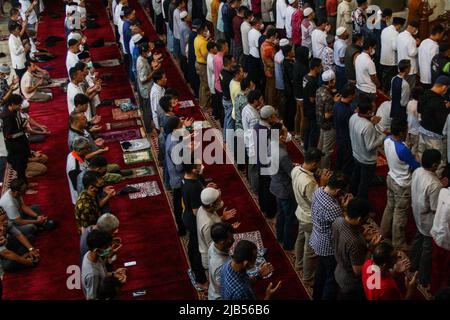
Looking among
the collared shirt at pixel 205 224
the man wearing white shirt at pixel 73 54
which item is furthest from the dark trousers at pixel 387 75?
the collared shirt at pixel 205 224

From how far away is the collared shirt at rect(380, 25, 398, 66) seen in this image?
10.0 meters

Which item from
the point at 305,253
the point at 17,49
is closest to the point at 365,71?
the point at 305,253

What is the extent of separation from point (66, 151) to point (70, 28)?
10.4 feet

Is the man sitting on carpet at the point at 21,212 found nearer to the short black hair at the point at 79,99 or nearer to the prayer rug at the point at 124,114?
the short black hair at the point at 79,99

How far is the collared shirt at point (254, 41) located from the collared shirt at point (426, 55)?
2.67 meters

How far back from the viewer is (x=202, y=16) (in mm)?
15125

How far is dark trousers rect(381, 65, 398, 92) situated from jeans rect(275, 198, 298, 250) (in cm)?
411

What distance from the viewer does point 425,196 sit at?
6.29 metres

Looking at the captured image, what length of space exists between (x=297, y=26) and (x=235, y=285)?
7642mm

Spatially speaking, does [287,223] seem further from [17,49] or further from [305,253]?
[17,49]

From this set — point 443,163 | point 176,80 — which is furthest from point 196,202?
point 176,80

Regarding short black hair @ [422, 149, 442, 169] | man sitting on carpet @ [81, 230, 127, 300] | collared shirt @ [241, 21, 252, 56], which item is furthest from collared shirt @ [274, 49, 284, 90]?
man sitting on carpet @ [81, 230, 127, 300]

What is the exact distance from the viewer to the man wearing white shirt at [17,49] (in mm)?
11320

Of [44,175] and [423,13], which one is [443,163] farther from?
[44,175]
